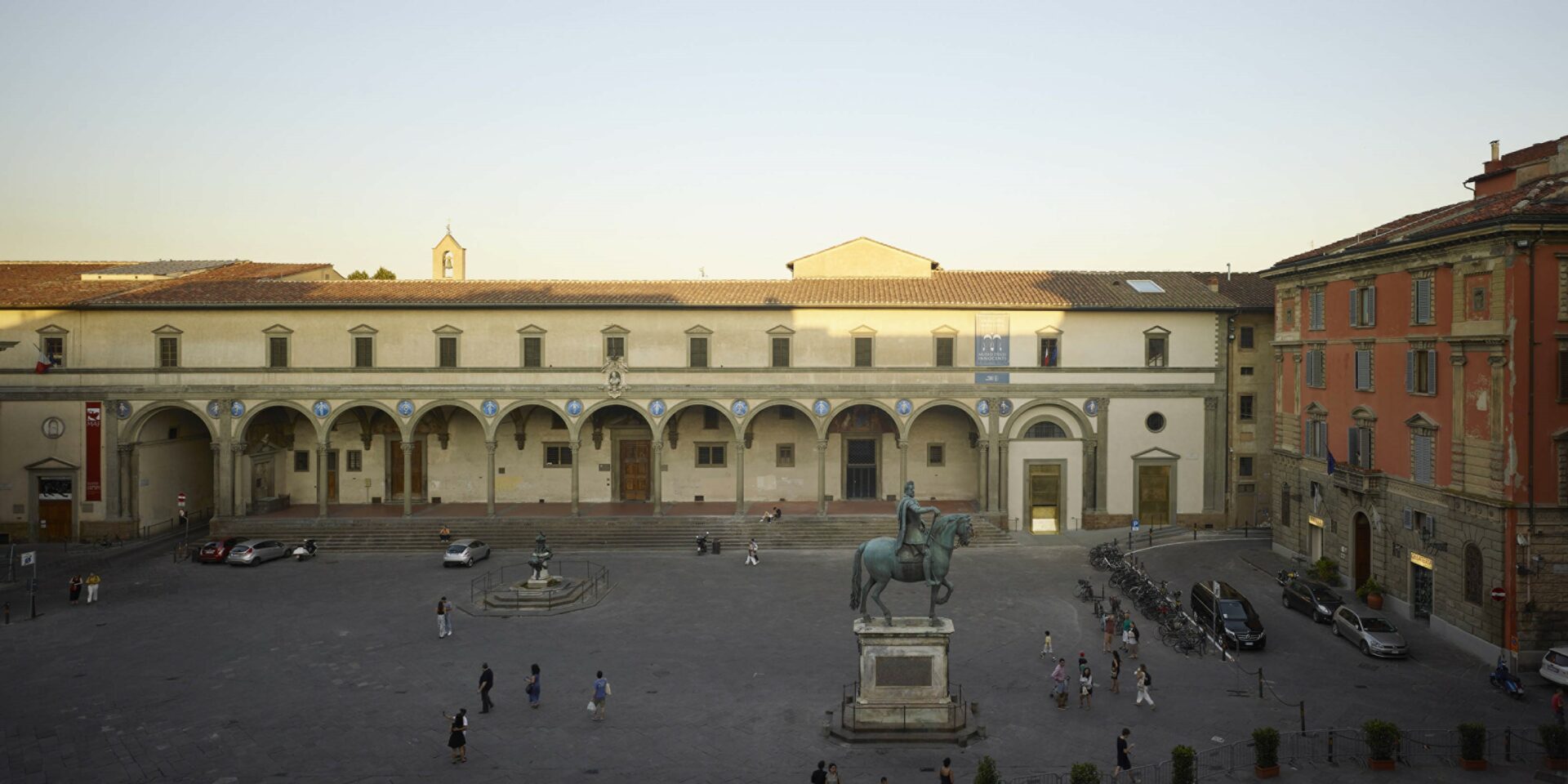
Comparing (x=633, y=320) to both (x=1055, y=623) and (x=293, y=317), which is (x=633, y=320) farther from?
(x=1055, y=623)

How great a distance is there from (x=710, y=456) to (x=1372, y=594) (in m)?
27.4

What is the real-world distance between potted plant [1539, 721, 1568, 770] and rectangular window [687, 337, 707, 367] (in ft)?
102

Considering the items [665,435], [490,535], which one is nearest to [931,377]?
[665,435]

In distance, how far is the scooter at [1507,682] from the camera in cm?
2203

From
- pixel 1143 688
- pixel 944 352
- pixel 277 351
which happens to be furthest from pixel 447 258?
pixel 1143 688

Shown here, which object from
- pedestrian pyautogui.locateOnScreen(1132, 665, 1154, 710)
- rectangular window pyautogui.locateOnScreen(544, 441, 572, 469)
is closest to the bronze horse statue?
pedestrian pyautogui.locateOnScreen(1132, 665, 1154, 710)

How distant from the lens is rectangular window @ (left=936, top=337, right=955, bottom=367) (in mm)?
42312

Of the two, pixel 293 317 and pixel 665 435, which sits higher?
pixel 293 317

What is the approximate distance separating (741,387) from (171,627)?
892 inches

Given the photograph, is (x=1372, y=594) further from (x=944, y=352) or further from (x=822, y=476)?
(x=822, y=476)

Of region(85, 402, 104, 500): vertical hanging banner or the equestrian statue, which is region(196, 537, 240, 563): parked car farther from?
the equestrian statue

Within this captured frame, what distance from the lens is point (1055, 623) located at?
2800cm

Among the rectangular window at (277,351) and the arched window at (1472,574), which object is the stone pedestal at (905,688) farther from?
the rectangular window at (277,351)

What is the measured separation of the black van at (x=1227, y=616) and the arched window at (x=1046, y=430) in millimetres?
14236
